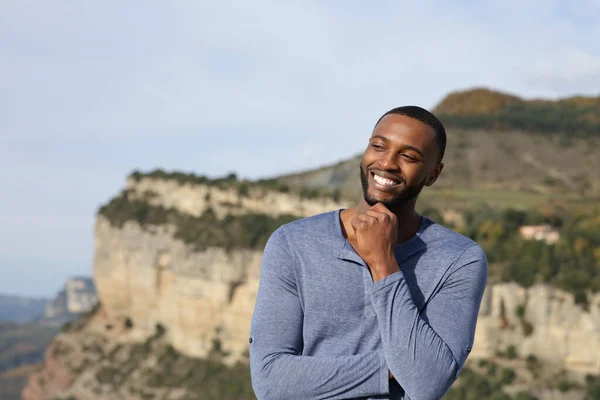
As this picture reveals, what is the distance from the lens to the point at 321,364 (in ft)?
9.34

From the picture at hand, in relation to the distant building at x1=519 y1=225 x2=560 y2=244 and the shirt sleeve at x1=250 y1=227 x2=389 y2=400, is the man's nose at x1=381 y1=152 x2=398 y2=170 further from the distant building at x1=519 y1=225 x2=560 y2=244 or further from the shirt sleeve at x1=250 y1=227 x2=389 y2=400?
the distant building at x1=519 y1=225 x2=560 y2=244

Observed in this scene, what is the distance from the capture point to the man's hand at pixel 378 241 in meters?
2.82

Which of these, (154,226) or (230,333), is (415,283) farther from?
(154,226)

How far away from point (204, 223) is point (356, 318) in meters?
49.5

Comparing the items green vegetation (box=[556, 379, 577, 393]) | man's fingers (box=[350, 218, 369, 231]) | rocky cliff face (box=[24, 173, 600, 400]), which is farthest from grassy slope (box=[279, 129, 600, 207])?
man's fingers (box=[350, 218, 369, 231])

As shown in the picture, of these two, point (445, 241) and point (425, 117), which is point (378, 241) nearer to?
point (445, 241)

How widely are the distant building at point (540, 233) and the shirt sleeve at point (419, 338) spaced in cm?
3587

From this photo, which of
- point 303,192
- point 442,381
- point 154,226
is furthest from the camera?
point 154,226

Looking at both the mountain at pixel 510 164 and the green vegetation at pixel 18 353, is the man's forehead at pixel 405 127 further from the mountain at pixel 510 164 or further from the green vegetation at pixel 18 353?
the green vegetation at pixel 18 353

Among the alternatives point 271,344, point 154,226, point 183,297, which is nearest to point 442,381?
point 271,344

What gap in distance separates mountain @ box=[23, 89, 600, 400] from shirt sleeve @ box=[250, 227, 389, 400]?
31.1 m

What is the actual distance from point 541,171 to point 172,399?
26664mm

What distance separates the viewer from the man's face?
2951mm

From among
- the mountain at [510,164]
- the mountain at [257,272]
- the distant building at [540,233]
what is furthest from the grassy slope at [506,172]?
the distant building at [540,233]
